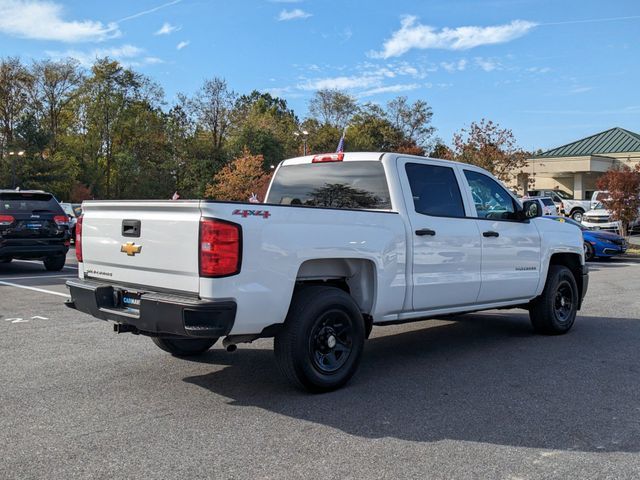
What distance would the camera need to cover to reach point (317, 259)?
505 centimetres

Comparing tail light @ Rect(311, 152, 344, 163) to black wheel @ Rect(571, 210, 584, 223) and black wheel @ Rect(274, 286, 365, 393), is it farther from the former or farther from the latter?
black wheel @ Rect(571, 210, 584, 223)

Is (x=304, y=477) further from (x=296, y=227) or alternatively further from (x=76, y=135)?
(x=76, y=135)

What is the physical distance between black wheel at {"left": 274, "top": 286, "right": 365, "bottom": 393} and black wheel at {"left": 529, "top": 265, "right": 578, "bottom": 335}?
3204 millimetres

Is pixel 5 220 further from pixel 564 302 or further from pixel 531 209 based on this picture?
pixel 564 302

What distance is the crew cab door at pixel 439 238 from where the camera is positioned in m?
5.78

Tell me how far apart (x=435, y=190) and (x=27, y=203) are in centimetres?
1060

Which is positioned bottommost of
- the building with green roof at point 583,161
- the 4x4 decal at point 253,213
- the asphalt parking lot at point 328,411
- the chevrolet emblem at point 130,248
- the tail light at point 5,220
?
the asphalt parking lot at point 328,411

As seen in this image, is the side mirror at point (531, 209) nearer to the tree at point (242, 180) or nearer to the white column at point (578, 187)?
the tree at point (242, 180)

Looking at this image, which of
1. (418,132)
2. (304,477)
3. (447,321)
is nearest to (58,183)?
(418,132)

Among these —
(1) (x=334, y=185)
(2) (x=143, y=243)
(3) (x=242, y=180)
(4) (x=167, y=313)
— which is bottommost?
(4) (x=167, y=313)

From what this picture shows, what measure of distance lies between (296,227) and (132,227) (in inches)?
52.1

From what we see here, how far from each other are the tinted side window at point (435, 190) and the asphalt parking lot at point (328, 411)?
1.51 m

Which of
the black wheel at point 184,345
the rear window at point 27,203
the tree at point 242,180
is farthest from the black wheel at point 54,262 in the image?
the tree at point 242,180

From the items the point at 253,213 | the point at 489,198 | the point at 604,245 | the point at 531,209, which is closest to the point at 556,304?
the point at 531,209
